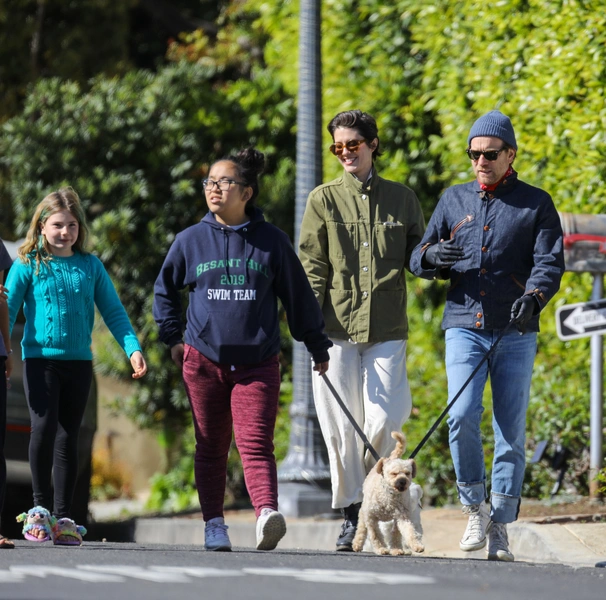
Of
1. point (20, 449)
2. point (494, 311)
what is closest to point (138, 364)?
point (494, 311)

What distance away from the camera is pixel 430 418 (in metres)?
9.48

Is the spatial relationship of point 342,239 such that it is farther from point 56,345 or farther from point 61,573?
point 61,573

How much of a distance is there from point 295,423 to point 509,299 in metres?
3.34

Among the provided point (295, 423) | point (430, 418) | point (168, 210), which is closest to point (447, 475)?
point (430, 418)

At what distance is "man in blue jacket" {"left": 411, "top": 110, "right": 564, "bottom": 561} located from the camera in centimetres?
623

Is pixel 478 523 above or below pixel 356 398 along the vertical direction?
below

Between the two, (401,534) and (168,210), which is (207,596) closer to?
(401,534)

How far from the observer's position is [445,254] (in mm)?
6141

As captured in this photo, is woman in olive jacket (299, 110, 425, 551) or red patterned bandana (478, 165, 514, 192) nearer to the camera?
red patterned bandana (478, 165, 514, 192)

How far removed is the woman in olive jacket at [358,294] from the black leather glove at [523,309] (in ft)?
2.51

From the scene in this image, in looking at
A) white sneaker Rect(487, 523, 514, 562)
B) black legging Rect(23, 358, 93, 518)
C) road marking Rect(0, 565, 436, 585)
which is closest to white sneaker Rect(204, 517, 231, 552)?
black legging Rect(23, 358, 93, 518)

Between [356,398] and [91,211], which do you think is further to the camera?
[91,211]

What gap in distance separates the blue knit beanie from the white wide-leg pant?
1.08 meters

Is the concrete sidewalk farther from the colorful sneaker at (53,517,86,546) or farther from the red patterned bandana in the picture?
the colorful sneaker at (53,517,86,546)
